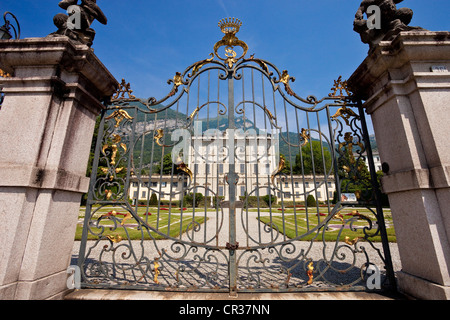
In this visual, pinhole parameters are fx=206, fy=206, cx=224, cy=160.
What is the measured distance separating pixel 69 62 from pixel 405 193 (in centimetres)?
477

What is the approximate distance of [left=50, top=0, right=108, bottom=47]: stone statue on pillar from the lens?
10.3 ft

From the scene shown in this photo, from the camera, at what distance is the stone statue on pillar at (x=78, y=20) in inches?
124

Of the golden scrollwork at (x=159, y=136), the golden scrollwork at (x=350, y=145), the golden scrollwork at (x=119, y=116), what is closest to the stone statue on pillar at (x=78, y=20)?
the golden scrollwork at (x=119, y=116)

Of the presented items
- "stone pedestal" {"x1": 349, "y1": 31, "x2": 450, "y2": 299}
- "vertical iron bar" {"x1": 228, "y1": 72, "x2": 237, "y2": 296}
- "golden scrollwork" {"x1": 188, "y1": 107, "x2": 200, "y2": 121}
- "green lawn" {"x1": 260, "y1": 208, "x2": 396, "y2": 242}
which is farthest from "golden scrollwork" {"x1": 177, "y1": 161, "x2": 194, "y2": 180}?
"stone pedestal" {"x1": 349, "y1": 31, "x2": 450, "y2": 299}

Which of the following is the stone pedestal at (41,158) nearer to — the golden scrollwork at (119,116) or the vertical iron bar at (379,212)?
the golden scrollwork at (119,116)

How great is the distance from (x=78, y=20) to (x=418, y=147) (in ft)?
16.8

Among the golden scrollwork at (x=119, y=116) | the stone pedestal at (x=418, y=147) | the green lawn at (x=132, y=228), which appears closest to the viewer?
the stone pedestal at (x=418, y=147)

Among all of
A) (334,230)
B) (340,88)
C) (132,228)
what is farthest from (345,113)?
(132,228)

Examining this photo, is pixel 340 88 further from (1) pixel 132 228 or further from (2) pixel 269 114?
(1) pixel 132 228

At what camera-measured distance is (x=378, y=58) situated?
9.28 feet

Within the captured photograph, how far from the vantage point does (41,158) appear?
256 centimetres

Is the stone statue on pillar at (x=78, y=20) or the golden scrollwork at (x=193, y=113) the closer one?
the stone statue on pillar at (x=78, y=20)

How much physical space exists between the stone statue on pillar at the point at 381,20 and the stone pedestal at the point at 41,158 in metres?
4.15
